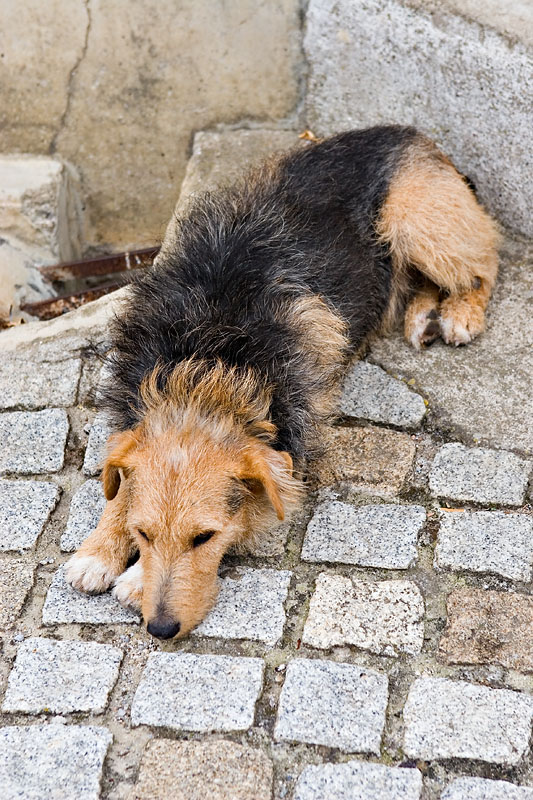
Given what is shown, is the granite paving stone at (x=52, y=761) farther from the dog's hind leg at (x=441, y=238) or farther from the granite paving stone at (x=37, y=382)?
the dog's hind leg at (x=441, y=238)

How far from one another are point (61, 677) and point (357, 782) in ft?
4.07

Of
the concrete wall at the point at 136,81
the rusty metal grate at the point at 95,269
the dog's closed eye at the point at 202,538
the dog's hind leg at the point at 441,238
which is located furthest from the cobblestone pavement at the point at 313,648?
the concrete wall at the point at 136,81

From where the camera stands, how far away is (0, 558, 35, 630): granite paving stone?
380 cm

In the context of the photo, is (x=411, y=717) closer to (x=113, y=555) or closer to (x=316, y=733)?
(x=316, y=733)

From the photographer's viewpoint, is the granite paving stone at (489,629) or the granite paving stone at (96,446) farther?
the granite paving stone at (96,446)

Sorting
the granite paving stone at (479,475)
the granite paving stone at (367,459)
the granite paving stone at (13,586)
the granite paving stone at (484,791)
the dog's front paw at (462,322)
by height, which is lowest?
the granite paving stone at (13,586)

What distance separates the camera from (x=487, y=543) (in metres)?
3.98

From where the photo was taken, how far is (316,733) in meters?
3.27

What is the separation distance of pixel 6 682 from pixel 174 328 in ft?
5.55

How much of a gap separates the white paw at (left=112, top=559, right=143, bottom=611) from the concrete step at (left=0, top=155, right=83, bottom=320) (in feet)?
9.76

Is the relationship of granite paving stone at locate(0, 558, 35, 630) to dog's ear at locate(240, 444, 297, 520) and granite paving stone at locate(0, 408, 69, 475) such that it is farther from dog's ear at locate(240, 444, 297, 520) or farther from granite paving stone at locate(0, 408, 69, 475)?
dog's ear at locate(240, 444, 297, 520)

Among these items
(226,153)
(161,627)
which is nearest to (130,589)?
(161,627)

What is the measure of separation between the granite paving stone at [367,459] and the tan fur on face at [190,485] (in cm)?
58

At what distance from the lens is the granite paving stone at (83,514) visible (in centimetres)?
413
